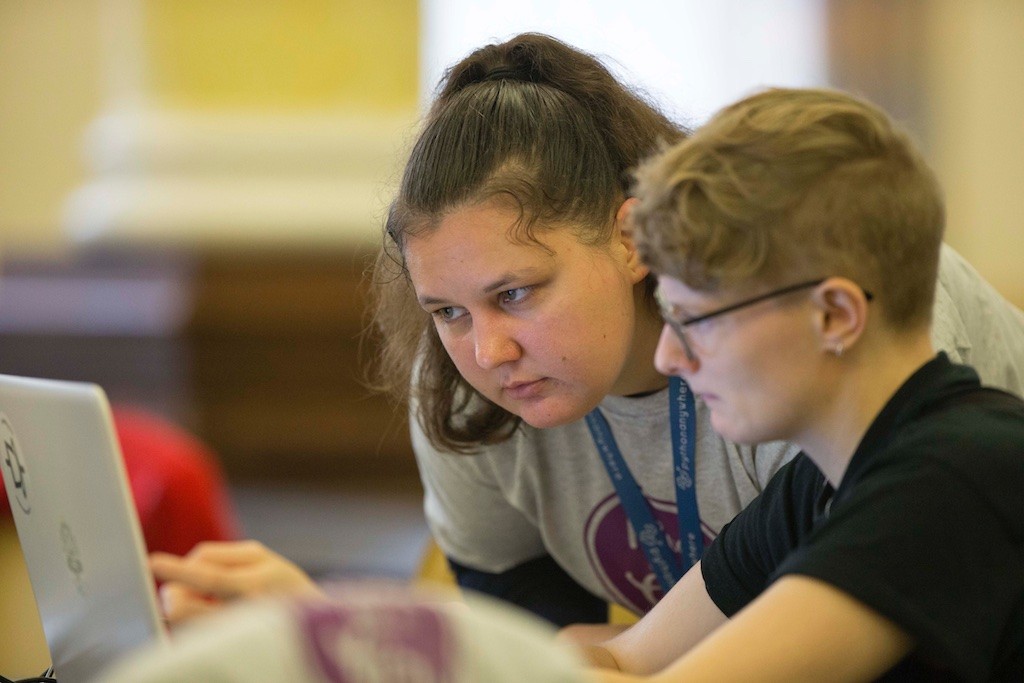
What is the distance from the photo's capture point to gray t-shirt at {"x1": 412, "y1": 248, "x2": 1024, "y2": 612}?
1490 mm

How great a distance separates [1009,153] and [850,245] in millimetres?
4434

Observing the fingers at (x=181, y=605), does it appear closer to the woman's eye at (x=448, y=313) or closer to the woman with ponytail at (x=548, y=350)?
the woman with ponytail at (x=548, y=350)

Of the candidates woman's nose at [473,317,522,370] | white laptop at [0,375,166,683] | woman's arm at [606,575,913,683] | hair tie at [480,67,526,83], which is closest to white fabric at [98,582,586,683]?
woman's arm at [606,575,913,683]

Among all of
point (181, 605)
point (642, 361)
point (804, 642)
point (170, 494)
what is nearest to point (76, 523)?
point (181, 605)

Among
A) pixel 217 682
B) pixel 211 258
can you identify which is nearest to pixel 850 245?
pixel 217 682

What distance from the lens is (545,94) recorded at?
1462 millimetres

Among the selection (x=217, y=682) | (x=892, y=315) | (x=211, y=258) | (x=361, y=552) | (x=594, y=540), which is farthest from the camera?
(x=211, y=258)

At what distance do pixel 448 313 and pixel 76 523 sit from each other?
52 cm

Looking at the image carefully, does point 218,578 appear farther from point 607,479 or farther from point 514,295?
point 607,479

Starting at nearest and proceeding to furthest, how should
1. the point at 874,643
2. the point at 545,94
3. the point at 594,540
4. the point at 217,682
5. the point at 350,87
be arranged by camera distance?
the point at 217,682 < the point at 874,643 < the point at 545,94 < the point at 594,540 < the point at 350,87

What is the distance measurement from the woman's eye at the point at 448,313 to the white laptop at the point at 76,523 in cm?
49

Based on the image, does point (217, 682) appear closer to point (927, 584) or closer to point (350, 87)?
point (927, 584)

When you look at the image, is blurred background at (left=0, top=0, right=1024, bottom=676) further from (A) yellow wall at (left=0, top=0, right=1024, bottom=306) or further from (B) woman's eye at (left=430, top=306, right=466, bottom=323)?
(B) woman's eye at (left=430, top=306, right=466, bottom=323)

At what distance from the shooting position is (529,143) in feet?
4.63
